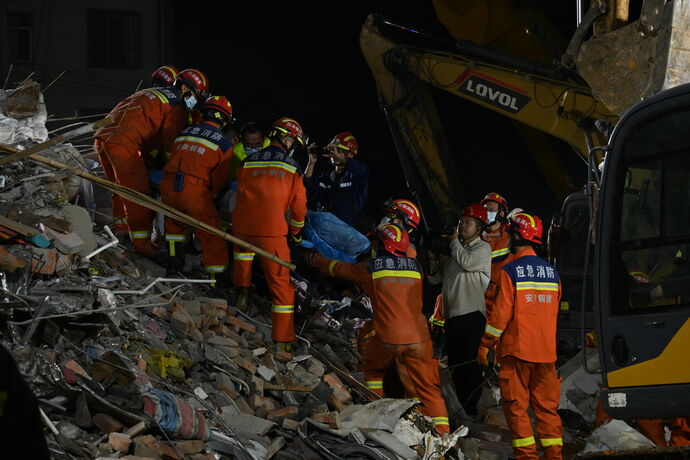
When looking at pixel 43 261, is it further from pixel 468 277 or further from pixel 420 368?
pixel 468 277

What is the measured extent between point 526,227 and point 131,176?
144 inches

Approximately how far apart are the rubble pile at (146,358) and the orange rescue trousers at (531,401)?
0.52 meters

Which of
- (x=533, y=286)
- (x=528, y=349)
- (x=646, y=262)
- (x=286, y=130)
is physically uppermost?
(x=286, y=130)

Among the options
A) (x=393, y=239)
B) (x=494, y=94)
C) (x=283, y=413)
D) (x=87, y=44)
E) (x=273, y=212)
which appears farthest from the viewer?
(x=87, y=44)

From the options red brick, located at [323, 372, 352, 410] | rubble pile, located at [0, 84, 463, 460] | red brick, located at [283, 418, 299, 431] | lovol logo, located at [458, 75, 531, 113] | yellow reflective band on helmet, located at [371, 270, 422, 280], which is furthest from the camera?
lovol logo, located at [458, 75, 531, 113]

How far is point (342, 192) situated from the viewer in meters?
11.4

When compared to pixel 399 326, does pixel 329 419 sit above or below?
below

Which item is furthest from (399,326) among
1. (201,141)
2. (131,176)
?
(131,176)

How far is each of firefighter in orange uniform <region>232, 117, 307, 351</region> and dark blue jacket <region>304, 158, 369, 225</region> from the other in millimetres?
2149

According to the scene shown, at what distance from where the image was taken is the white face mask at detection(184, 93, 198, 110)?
10039 mm

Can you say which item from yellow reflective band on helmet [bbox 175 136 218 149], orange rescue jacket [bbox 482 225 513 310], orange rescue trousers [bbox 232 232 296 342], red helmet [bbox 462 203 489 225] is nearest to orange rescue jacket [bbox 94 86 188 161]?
yellow reflective band on helmet [bbox 175 136 218 149]

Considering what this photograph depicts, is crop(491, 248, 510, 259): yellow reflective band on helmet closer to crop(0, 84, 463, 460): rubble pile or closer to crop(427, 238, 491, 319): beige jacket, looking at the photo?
crop(427, 238, 491, 319): beige jacket

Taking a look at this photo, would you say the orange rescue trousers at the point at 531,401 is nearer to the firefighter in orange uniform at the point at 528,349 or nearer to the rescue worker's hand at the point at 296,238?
the firefighter in orange uniform at the point at 528,349

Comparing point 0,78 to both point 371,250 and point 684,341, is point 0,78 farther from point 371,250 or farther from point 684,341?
point 684,341
